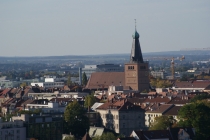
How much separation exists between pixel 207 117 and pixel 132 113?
46.8ft

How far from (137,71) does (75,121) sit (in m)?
55.9

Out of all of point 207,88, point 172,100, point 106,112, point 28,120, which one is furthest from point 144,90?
point 28,120

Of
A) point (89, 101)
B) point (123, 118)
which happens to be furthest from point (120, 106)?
point (89, 101)

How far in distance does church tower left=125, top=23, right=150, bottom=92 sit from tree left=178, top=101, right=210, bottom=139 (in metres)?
58.6

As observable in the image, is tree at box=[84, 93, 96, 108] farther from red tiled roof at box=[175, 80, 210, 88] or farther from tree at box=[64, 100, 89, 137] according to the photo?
red tiled roof at box=[175, 80, 210, 88]

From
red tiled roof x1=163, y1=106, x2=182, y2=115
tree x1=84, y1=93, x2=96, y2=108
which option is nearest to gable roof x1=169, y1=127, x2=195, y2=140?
red tiled roof x1=163, y1=106, x2=182, y2=115

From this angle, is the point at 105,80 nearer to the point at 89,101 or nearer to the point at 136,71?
the point at 136,71

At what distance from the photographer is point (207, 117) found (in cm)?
7206

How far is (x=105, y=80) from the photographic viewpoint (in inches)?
5974

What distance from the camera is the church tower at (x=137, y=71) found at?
436ft

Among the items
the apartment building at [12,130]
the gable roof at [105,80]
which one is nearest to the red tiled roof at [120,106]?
the apartment building at [12,130]

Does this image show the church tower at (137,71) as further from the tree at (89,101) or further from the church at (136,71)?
the tree at (89,101)

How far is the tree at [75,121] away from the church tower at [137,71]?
51.5 m

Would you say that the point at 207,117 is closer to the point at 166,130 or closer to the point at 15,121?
the point at 166,130
